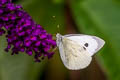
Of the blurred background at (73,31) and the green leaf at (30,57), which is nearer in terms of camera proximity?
the blurred background at (73,31)

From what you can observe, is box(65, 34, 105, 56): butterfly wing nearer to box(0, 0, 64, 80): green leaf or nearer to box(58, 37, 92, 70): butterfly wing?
box(58, 37, 92, 70): butterfly wing

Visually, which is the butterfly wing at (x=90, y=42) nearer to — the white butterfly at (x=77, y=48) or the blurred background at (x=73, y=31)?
the white butterfly at (x=77, y=48)

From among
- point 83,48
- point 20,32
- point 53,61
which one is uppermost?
point 20,32

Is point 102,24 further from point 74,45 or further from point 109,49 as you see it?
point 74,45

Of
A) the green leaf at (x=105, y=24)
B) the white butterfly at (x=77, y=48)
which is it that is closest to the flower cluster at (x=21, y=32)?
the white butterfly at (x=77, y=48)

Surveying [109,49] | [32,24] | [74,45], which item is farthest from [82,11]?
[32,24]

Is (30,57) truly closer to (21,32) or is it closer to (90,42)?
(90,42)
